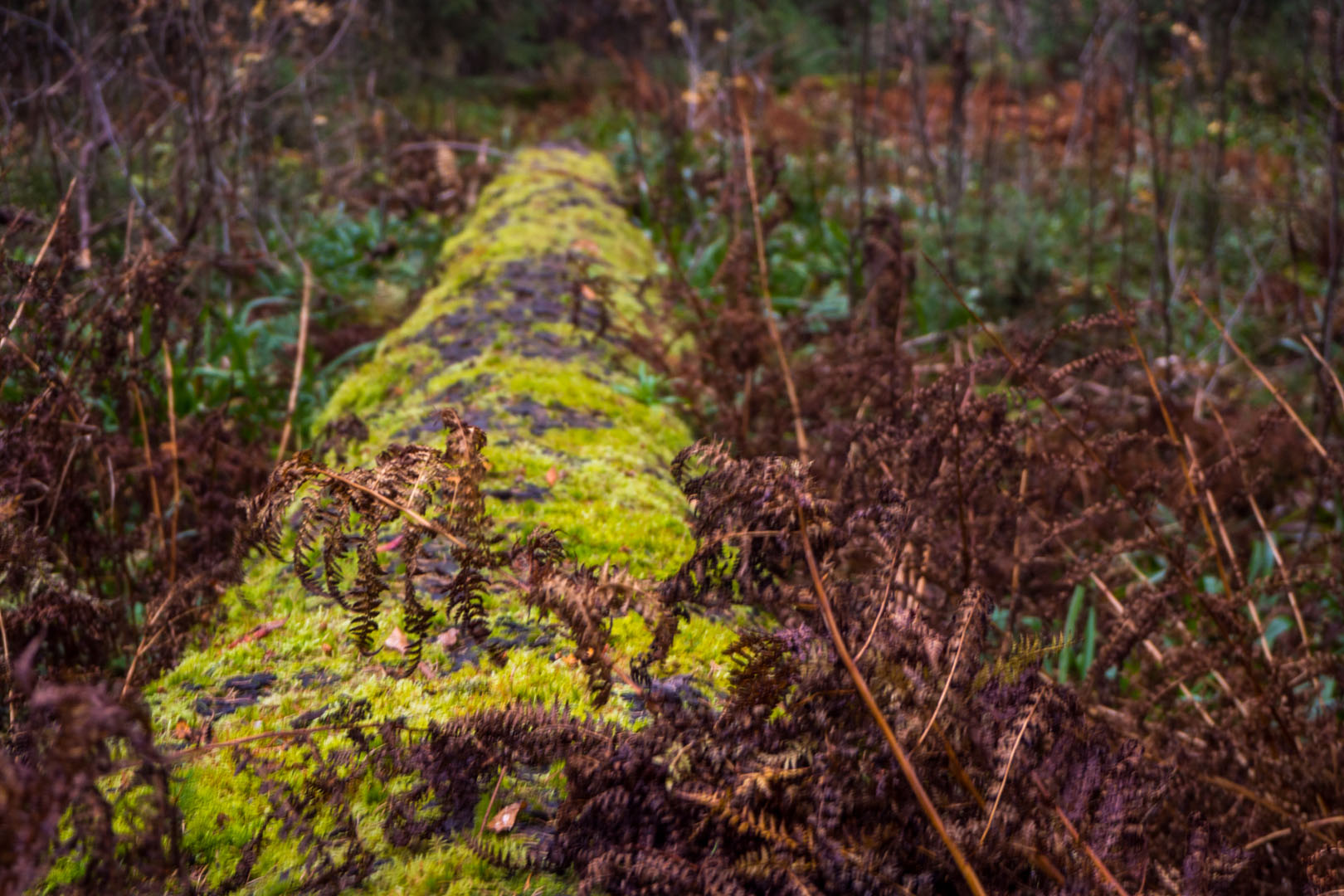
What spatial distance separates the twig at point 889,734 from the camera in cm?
106

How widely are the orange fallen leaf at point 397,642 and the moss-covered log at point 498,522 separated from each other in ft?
0.06

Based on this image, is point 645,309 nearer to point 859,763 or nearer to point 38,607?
point 38,607

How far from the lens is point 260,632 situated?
6.41 feet

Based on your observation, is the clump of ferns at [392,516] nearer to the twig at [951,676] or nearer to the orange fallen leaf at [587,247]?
the twig at [951,676]

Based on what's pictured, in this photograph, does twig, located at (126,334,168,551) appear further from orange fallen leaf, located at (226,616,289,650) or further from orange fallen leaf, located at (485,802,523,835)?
orange fallen leaf, located at (485,802,523,835)

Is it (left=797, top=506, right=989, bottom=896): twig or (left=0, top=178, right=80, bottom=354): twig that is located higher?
(left=0, top=178, right=80, bottom=354): twig

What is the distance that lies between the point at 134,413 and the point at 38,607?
5.70 feet

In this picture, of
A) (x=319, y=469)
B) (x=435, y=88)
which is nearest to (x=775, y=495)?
(x=319, y=469)

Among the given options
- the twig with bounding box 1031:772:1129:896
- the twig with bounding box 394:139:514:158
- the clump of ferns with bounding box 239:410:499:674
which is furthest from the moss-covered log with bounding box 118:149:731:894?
the twig with bounding box 394:139:514:158

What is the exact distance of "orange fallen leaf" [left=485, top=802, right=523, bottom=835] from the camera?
1.32 metres

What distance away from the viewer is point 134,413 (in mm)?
3414

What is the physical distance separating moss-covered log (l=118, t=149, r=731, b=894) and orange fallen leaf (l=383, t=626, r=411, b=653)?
18mm

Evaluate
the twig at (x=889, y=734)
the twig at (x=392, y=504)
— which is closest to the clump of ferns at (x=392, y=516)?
the twig at (x=392, y=504)

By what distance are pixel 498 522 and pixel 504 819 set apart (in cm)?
97
